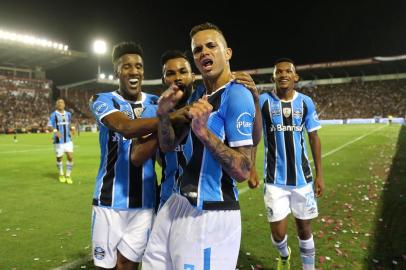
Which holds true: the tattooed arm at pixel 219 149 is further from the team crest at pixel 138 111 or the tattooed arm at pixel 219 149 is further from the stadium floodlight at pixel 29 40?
the stadium floodlight at pixel 29 40

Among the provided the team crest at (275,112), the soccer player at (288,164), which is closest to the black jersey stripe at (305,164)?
the soccer player at (288,164)

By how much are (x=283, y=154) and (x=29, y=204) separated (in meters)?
6.05

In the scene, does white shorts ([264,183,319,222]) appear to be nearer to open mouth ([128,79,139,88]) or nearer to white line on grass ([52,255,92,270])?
open mouth ([128,79,139,88])

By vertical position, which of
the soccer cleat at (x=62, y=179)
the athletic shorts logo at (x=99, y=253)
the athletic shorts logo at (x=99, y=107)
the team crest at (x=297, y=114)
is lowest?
the soccer cleat at (x=62, y=179)

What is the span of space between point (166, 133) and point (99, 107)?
0.97 meters

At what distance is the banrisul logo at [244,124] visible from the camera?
2299 millimetres

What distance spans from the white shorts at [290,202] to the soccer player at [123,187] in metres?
1.75

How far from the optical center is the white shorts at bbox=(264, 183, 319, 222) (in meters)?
4.48

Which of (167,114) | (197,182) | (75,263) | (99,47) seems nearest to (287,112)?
(197,182)

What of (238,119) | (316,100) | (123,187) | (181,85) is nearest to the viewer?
(238,119)

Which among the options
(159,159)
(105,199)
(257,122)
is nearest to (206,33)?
(257,122)

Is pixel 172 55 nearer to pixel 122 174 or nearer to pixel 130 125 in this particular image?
pixel 130 125

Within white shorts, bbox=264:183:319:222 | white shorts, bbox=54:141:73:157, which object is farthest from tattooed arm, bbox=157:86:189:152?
white shorts, bbox=54:141:73:157

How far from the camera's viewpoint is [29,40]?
47812mm
